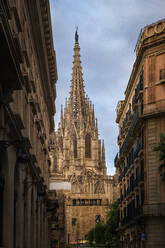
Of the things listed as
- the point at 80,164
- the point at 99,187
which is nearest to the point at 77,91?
the point at 80,164

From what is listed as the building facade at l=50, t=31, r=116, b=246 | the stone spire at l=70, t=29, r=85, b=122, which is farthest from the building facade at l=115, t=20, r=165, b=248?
the stone spire at l=70, t=29, r=85, b=122

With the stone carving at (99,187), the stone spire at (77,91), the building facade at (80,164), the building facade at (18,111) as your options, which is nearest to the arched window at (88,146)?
the building facade at (80,164)

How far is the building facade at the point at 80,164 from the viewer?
158 meters

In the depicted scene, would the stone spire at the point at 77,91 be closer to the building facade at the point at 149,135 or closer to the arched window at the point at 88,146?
the arched window at the point at 88,146

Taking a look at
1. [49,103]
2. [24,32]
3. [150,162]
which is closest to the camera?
[24,32]

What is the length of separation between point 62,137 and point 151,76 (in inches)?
5426

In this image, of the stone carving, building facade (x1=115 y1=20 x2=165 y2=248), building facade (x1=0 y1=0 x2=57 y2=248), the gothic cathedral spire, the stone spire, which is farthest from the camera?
the stone spire

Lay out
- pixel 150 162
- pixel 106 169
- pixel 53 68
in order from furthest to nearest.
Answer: pixel 106 169
pixel 53 68
pixel 150 162

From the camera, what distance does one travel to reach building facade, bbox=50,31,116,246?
518ft

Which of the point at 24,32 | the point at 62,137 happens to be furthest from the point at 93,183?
the point at 24,32

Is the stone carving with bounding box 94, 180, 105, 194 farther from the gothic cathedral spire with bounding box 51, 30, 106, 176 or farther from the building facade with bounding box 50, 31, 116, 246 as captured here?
the gothic cathedral spire with bounding box 51, 30, 106, 176

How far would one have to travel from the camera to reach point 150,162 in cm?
3881

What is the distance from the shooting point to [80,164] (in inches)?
6826

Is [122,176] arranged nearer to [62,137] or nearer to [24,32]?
[24,32]
